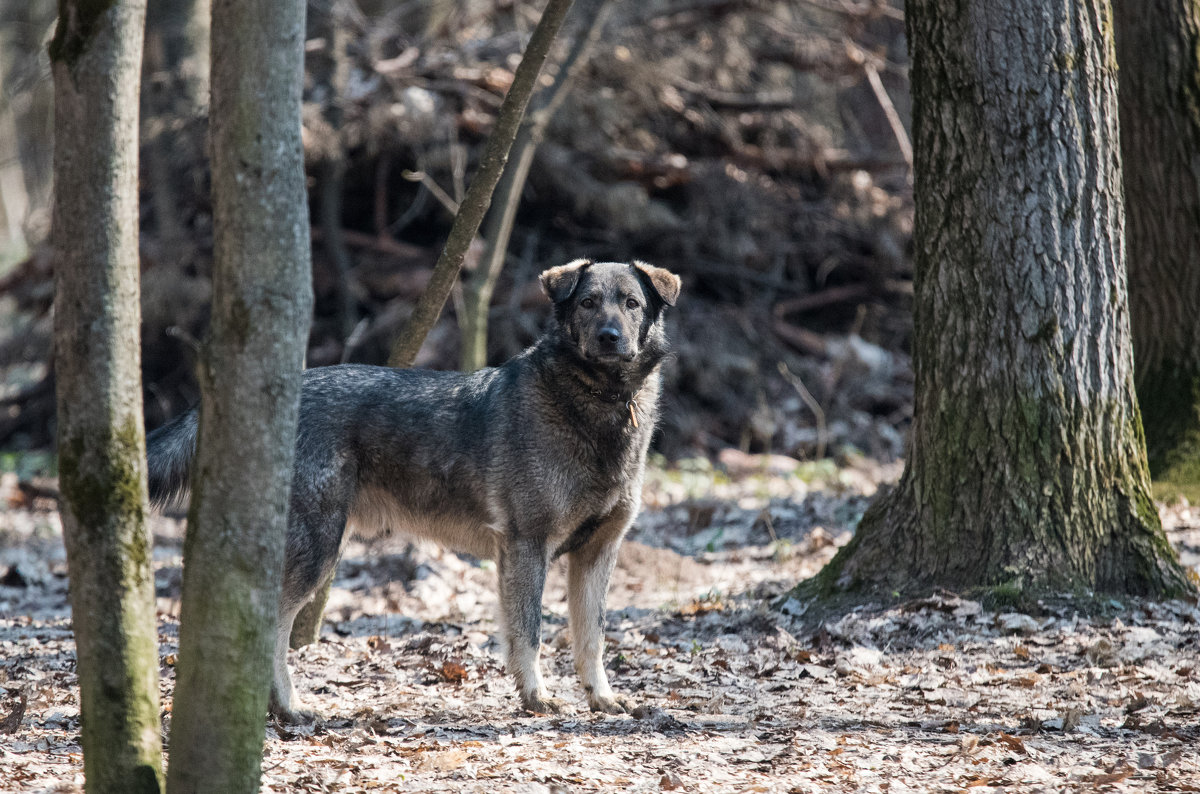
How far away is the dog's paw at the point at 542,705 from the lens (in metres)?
4.93

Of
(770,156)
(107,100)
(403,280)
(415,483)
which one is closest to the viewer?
(107,100)

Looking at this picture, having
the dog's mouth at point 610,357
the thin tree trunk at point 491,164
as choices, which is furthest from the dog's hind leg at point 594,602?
the thin tree trunk at point 491,164

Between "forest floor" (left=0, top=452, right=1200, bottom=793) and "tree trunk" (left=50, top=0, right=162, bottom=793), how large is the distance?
87 centimetres

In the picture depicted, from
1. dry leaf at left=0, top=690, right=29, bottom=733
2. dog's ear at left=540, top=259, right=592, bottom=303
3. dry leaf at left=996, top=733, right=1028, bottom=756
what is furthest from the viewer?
dog's ear at left=540, top=259, right=592, bottom=303

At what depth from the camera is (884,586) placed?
5.89m

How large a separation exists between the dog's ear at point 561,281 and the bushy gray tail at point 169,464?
6.36ft

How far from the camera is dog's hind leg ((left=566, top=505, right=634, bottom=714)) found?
5082 millimetres

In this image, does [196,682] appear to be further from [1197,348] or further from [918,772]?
[1197,348]

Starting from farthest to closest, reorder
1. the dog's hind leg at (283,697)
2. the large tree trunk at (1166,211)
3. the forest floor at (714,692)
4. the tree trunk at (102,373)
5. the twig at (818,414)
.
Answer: the twig at (818,414) < the large tree trunk at (1166,211) < the dog's hind leg at (283,697) < the forest floor at (714,692) < the tree trunk at (102,373)

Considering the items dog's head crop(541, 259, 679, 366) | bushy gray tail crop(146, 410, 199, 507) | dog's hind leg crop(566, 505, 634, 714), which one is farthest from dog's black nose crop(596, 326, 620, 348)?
bushy gray tail crop(146, 410, 199, 507)

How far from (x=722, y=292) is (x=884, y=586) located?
8.69m

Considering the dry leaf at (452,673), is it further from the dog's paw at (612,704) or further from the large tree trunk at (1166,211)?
the large tree trunk at (1166,211)

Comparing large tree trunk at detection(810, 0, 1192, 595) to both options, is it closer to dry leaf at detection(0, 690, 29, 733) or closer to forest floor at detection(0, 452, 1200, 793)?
forest floor at detection(0, 452, 1200, 793)

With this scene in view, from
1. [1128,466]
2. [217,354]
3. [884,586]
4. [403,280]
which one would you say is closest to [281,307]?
[217,354]
